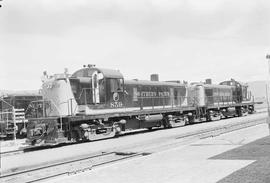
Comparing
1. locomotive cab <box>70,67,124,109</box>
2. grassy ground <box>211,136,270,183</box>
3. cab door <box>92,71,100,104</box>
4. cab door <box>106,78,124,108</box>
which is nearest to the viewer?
grassy ground <box>211,136,270,183</box>

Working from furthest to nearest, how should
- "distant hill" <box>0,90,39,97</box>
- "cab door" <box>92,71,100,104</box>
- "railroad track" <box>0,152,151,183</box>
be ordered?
"distant hill" <box>0,90,39,97</box>, "cab door" <box>92,71,100,104</box>, "railroad track" <box>0,152,151,183</box>

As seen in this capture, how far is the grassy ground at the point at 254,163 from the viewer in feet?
26.8

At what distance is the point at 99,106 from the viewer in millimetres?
21141

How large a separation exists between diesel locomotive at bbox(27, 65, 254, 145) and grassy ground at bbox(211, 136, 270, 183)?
335 inches

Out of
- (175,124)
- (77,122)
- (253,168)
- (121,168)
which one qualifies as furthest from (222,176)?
(175,124)

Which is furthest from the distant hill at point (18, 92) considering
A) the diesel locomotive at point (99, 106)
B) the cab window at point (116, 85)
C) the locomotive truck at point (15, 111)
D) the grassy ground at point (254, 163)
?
the grassy ground at point (254, 163)

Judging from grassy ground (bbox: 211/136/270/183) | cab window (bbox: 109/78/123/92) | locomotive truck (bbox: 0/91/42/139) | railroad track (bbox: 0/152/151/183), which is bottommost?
railroad track (bbox: 0/152/151/183)

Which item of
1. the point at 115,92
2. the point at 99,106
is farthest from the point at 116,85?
the point at 99,106

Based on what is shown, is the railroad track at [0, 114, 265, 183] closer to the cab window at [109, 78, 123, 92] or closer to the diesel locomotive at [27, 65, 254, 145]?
the diesel locomotive at [27, 65, 254, 145]

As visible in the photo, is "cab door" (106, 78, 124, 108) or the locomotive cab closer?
the locomotive cab

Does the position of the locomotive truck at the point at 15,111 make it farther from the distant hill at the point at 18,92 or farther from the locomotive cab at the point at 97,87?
the locomotive cab at the point at 97,87

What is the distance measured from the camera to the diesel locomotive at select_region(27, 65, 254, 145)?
62.0 feet

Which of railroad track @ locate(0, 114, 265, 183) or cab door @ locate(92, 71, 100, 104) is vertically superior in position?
cab door @ locate(92, 71, 100, 104)

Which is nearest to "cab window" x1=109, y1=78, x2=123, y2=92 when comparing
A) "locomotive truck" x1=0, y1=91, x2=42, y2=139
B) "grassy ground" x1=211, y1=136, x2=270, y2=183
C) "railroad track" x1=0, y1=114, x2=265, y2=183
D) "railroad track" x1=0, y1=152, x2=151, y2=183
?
"locomotive truck" x1=0, y1=91, x2=42, y2=139
